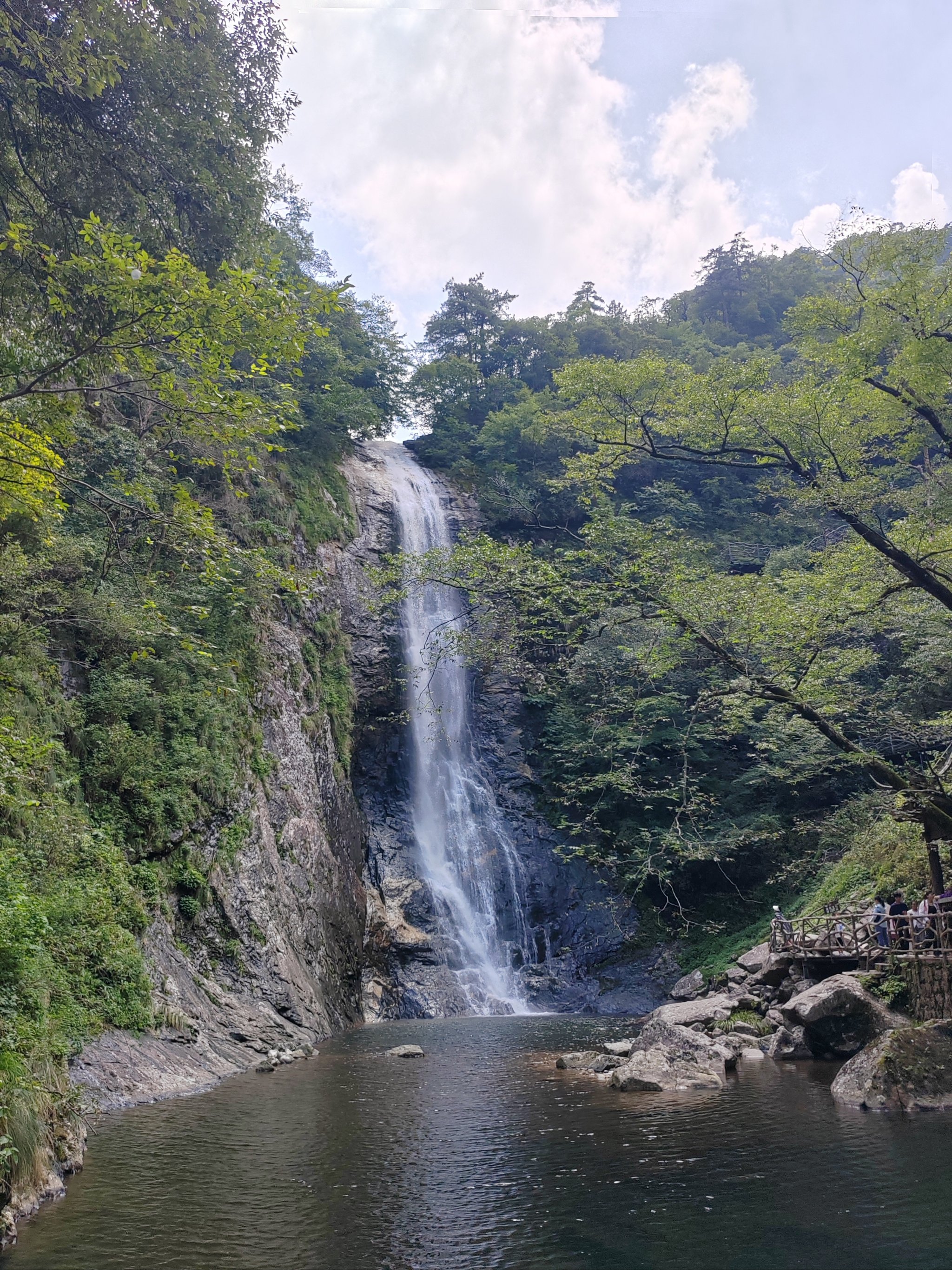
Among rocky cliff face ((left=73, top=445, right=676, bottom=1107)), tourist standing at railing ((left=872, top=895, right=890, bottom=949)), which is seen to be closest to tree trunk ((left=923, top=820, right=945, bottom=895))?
tourist standing at railing ((left=872, top=895, right=890, bottom=949))

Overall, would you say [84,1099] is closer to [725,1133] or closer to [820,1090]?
[725,1133]

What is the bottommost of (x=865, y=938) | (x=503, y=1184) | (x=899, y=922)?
(x=503, y=1184)

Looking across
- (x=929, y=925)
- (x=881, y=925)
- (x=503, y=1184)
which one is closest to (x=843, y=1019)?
(x=929, y=925)

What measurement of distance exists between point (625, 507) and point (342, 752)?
34.1 ft

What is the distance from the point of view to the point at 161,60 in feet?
32.4

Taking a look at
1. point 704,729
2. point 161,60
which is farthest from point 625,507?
point 161,60

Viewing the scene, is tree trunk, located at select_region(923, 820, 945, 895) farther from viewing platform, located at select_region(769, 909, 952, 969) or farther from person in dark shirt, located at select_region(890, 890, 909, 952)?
person in dark shirt, located at select_region(890, 890, 909, 952)

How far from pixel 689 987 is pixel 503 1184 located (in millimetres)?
14645

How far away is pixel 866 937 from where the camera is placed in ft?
45.0

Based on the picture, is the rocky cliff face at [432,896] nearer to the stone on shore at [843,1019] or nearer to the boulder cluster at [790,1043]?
the boulder cluster at [790,1043]

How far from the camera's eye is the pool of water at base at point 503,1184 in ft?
16.6

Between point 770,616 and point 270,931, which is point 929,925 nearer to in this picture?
point 770,616

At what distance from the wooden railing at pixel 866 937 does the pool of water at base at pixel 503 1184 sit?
2.89 m

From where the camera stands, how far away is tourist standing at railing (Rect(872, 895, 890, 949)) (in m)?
13.1
